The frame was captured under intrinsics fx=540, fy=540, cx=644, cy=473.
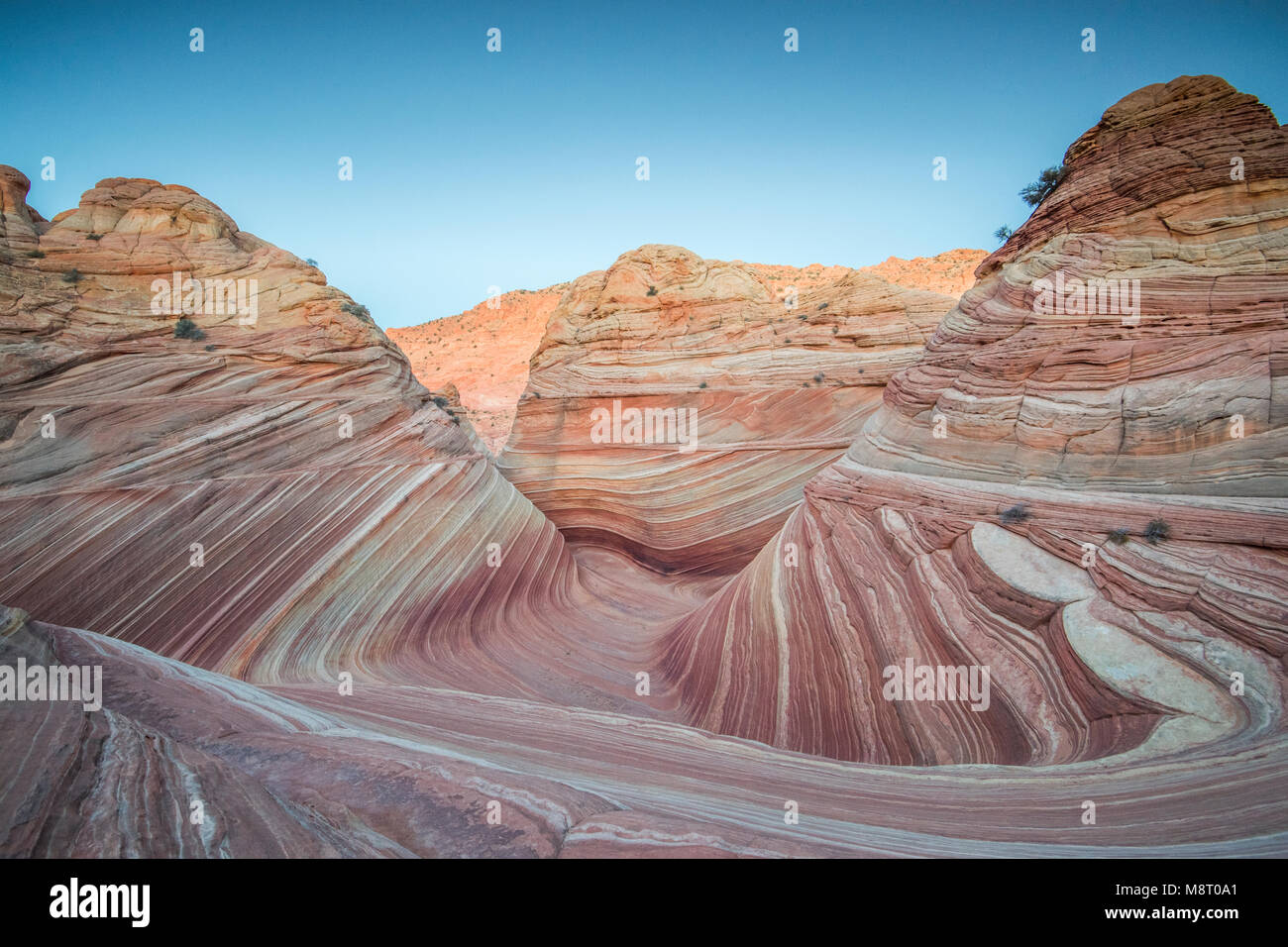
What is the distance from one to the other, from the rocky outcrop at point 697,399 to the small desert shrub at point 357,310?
5.44 meters

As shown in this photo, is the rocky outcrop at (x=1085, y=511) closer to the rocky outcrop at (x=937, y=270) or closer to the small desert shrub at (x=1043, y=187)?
the small desert shrub at (x=1043, y=187)

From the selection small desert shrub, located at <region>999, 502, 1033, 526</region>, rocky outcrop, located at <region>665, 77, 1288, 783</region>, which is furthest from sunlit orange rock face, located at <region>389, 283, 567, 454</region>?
small desert shrub, located at <region>999, 502, 1033, 526</region>

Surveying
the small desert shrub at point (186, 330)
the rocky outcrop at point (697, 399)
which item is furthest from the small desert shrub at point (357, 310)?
the rocky outcrop at point (697, 399)

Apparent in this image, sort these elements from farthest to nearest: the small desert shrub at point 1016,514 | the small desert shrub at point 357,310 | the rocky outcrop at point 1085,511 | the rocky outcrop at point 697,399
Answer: the rocky outcrop at point 697,399 < the small desert shrub at point 357,310 < the small desert shrub at point 1016,514 < the rocky outcrop at point 1085,511

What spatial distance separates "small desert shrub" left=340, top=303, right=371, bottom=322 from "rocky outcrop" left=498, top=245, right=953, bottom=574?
5.44 meters

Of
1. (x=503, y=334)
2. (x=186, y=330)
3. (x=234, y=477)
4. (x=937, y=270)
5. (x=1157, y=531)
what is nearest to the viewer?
(x=1157, y=531)

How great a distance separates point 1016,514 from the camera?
5.41m

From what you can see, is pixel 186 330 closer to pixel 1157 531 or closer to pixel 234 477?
pixel 234 477

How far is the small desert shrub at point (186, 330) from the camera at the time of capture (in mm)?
8430

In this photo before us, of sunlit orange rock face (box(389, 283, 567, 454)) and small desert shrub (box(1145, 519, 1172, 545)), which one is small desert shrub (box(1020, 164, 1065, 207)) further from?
sunlit orange rock face (box(389, 283, 567, 454))

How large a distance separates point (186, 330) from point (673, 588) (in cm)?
1004

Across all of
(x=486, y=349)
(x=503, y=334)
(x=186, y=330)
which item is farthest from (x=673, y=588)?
(x=503, y=334)
